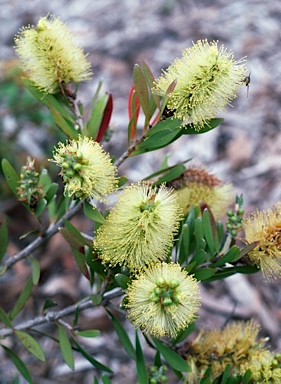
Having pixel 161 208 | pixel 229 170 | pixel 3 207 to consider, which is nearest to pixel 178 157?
pixel 229 170

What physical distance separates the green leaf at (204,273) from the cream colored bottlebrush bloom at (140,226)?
5.2 inches

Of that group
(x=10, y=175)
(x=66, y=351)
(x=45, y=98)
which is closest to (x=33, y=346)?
(x=66, y=351)

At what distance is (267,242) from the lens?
115cm

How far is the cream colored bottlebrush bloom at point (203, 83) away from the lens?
1.08 metres

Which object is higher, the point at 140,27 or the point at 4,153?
the point at 140,27

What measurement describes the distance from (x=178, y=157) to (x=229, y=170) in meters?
0.33

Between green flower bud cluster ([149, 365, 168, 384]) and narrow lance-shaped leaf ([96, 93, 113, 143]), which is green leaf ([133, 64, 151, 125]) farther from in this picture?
green flower bud cluster ([149, 365, 168, 384])

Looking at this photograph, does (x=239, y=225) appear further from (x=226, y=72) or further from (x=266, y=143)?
(x=266, y=143)

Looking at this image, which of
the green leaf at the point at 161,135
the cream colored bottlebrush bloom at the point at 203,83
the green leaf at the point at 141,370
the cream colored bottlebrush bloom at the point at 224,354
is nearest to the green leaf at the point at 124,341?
the green leaf at the point at 141,370

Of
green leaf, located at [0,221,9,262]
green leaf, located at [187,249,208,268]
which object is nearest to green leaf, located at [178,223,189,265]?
green leaf, located at [187,249,208,268]

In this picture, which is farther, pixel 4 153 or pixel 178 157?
pixel 178 157

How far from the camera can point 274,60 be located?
349cm

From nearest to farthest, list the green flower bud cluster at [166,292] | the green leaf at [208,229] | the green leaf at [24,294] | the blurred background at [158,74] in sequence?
1. the green flower bud cluster at [166,292]
2. the green leaf at [208,229]
3. the green leaf at [24,294]
4. the blurred background at [158,74]

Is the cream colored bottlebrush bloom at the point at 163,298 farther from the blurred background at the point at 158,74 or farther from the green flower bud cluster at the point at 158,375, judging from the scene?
the blurred background at the point at 158,74
